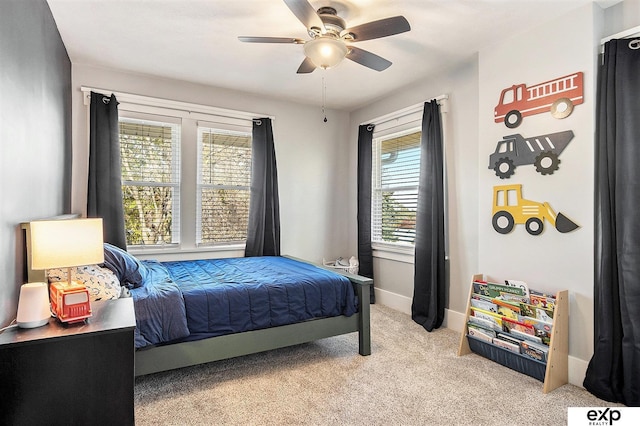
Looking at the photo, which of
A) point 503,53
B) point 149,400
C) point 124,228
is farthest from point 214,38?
point 149,400

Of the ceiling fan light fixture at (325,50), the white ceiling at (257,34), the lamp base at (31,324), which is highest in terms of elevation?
the white ceiling at (257,34)

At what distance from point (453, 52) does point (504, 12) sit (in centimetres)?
63

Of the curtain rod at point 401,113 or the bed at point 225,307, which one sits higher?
the curtain rod at point 401,113

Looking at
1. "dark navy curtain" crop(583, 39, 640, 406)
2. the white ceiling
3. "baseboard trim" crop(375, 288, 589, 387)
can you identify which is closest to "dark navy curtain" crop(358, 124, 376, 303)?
"baseboard trim" crop(375, 288, 589, 387)

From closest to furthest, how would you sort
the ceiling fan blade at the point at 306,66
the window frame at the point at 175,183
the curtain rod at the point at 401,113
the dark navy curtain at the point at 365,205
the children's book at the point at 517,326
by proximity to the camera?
the children's book at the point at 517,326, the ceiling fan blade at the point at 306,66, the curtain rod at the point at 401,113, the window frame at the point at 175,183, the dark navy curtain at the point at 365,205

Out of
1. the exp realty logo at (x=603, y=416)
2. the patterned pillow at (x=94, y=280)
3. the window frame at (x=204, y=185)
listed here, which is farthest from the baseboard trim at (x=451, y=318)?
the patterned pillow at (x=94, y=280)

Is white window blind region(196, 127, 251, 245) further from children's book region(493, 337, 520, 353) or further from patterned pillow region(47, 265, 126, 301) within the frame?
children's book region(493, 337, 520, 353)

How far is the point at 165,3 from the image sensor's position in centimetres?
233

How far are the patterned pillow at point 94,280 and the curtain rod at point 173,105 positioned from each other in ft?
6.81

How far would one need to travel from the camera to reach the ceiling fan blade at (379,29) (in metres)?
2.04

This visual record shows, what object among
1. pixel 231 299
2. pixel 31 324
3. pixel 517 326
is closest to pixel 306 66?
pixel 231 299

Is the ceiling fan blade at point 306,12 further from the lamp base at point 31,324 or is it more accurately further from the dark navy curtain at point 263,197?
the dark navy curtain at point 263,197

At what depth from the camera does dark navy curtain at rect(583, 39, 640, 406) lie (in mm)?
2070

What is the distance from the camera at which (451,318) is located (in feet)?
11.2
